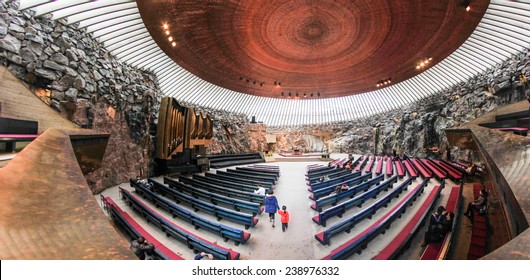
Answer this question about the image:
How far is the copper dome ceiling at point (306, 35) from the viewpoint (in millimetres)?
9656

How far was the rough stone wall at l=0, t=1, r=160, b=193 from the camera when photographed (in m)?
6.54

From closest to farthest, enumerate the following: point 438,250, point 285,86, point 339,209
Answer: point 438,250 → point 339,209 → point 285,86

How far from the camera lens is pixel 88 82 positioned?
877 centimetres

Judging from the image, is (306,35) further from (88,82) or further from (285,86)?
(88,82)

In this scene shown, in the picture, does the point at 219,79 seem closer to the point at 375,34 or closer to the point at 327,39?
the point at 327,39

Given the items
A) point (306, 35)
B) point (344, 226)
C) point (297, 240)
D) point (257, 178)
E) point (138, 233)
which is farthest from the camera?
point (306, 35)

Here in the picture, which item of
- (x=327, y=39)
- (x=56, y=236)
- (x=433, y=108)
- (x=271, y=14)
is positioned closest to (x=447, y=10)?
(x=327, y=39)

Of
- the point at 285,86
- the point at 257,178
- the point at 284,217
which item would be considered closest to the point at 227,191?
the point at 257,178

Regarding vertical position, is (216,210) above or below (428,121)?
below

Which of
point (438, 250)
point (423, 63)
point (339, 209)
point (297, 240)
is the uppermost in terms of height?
point (423, 63)

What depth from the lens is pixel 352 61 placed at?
51.8 feet

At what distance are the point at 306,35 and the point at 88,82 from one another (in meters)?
13.3

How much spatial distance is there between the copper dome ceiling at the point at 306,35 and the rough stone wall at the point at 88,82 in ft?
11.0

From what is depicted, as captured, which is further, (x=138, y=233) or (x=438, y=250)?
(x=138, y=233)
